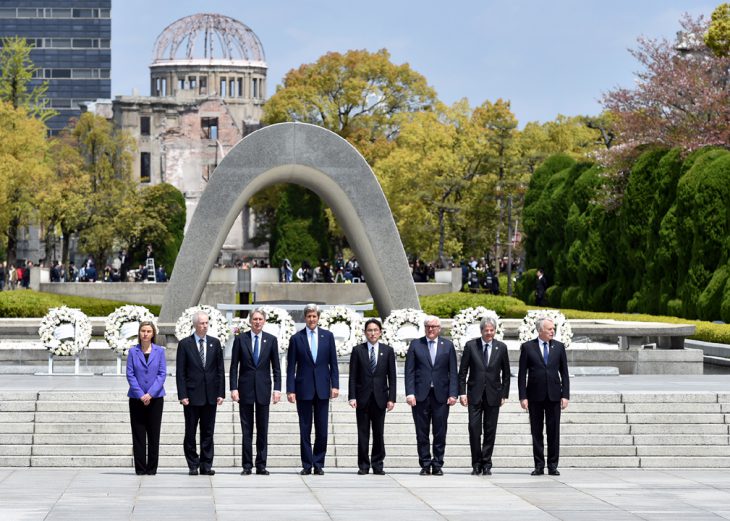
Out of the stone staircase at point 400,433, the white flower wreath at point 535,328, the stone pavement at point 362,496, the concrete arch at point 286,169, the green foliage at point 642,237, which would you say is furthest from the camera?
the green foliage at point 642,237

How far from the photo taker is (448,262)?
6619 cm

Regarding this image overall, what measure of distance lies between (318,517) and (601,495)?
306 centimetres

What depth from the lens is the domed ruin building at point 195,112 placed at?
102219 mm

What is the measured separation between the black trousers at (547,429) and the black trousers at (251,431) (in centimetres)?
276

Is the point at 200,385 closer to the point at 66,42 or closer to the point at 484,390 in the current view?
the point at 484,390

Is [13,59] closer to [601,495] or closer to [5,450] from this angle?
[5,450]

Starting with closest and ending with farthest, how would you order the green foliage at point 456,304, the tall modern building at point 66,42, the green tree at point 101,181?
the green foliage at point 456,304, the green tree at point 101,181, the tall modern building at point 66,42

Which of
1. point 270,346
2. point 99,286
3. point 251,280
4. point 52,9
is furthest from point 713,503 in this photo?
point 52,9

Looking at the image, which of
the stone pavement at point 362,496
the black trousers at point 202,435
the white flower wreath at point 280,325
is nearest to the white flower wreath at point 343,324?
the white flower wreath at point 280,325

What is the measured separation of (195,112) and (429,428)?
8973 centimetres

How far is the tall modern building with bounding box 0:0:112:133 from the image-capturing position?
182m

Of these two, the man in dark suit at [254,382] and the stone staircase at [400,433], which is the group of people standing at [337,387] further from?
the stone staircase at [400,433]

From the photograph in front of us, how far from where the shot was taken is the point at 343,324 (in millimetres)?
24109

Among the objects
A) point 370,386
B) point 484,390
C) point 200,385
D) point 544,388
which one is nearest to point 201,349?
point 200,385
